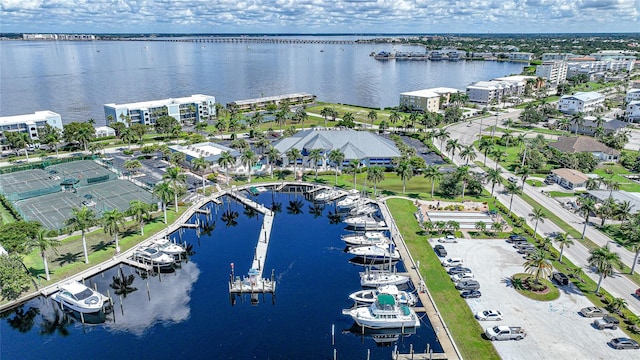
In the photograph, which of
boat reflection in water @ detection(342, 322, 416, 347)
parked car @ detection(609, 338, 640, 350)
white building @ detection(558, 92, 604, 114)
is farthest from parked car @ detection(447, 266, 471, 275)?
white building @ detection(558, 92, 604, 114)

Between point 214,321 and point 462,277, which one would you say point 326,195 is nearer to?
point 462,277

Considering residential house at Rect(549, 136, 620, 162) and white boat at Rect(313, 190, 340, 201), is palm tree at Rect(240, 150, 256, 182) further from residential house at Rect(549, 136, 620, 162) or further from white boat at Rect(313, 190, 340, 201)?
residential house at Rect(549, 136, 620, 162)

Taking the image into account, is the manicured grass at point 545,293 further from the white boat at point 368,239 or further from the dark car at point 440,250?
the white boat at point 368,239

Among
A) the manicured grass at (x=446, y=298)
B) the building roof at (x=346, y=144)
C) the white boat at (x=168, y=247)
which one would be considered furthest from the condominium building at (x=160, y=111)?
the manicured grass at (x=446, y=298)

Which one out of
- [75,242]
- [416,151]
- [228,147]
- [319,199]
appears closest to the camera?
[75,242]

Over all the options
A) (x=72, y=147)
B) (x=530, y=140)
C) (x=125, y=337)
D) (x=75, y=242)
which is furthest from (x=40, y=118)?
(x=530, y=140)

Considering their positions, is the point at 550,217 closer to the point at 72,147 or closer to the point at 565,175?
the point at 565,175
